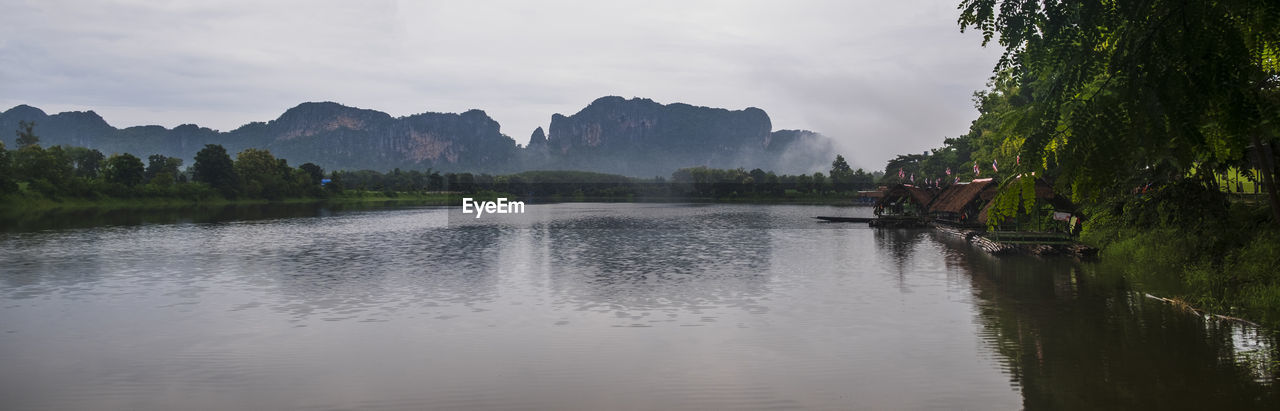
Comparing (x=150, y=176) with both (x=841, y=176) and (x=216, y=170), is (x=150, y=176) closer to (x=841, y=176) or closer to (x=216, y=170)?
(x=216, y=170)

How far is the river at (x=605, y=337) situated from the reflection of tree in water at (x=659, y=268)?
0.80 feet

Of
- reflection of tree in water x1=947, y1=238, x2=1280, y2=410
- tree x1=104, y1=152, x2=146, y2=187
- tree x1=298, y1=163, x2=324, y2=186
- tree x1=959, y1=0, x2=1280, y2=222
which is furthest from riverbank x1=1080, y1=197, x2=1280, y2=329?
tree x1=298, y1=163, x2=324, y2=186

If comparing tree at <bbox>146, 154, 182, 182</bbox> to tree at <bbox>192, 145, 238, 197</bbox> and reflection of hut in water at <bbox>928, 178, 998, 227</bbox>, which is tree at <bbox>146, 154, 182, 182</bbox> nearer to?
tree at <bbox>192, 145, 238, 197</bbox>

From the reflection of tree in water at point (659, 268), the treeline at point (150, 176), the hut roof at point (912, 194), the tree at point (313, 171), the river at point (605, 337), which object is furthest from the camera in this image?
the tree at point (313, 171)

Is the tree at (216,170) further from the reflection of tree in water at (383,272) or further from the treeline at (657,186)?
the reflection of tree in water at (383,272)

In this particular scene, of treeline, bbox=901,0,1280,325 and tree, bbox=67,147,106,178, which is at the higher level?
tree, bbox=67,147,106,178

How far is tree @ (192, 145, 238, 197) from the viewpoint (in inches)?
4483

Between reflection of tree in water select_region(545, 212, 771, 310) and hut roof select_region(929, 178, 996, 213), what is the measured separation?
12.9 metres

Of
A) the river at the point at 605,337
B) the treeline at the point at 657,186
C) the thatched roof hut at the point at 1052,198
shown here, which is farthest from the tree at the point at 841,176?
the river at the point at 605,337

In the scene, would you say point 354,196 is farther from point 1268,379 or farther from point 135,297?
point 1268,379

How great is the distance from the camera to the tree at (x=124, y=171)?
101m

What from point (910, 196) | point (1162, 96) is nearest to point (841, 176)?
point (910, 196)

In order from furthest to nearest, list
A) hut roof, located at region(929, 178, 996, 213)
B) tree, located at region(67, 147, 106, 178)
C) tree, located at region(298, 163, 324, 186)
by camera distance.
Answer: tree, located at region(298, 163, 324, 186)
tree, located at region(67, 147, 106, 178)
hut roof, located at region(929, 178, 996, 213)

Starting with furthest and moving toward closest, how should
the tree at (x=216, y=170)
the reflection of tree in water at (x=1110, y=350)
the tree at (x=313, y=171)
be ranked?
1. the tree at (x=313, y=171)
2. the tree at (x=216, y=170)
3. the reflection of tree in water at (x=1110, y=350)
